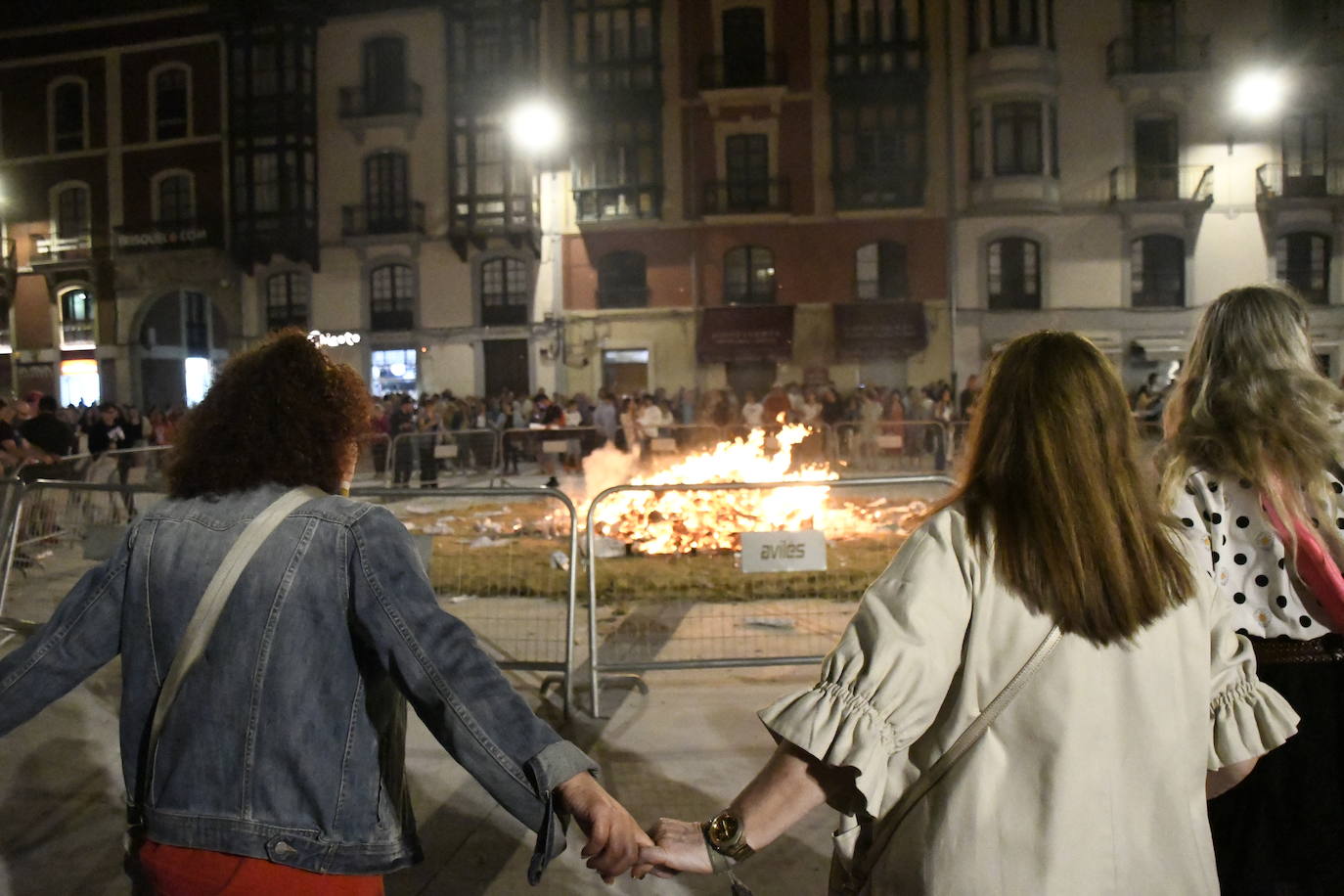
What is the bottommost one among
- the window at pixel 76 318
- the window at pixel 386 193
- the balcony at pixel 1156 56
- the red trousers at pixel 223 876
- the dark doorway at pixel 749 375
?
the red trousers at pixel 223 876

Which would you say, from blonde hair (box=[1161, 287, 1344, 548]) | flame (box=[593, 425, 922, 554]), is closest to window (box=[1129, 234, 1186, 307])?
flame (box=[593, 425, 922, 554])

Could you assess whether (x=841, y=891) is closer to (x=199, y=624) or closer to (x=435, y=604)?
(x=435, y=604)

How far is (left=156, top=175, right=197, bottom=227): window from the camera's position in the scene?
32.5 m

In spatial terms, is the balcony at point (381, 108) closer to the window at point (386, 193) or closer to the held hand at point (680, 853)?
the window at point (386, 193)

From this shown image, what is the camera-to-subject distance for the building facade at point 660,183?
2772 centimetres

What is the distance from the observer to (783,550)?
5.80 metres

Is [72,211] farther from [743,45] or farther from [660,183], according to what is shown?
[743,45]

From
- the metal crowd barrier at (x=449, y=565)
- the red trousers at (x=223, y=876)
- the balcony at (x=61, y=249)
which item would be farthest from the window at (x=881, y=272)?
the red trousers at (x=223, y=876)

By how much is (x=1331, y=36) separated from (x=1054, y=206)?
8.95 meters

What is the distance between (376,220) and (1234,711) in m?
32.3

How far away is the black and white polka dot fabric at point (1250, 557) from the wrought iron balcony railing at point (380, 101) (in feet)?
104

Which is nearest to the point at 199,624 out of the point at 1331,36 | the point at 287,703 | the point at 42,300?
the point at 287,703

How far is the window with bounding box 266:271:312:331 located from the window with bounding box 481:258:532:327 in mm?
6527

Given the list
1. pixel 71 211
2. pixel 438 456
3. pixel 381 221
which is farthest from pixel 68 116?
pixel 438 456
